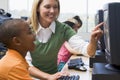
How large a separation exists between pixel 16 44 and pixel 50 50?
0.48m

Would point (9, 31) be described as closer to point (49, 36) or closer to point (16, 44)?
point (16, 44)

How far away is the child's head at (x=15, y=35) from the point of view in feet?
4.24

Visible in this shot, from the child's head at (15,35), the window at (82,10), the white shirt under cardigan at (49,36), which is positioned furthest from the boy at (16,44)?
the window at (82,10)

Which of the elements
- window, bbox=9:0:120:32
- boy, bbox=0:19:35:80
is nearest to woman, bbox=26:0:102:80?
boy, bbox=0:19:35:80

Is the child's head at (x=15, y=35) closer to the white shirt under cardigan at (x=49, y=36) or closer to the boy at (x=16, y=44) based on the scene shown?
the boy at (x=16, y=44)

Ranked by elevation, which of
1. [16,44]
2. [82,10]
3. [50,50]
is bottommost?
[50,50]

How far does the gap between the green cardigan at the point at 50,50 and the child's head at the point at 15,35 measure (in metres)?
0.42

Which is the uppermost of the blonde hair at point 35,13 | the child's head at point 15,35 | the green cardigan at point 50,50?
the blonde hair at point 35,13

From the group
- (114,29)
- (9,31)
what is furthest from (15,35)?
(114,29)

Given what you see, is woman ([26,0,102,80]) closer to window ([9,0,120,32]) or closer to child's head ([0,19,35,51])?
child's head ([0,19,35,51])

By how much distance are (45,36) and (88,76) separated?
1.37 ft

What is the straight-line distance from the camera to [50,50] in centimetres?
175

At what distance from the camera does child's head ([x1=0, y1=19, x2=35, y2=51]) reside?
50.8 inches

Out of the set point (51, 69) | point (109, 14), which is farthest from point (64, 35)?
point (109, 14)
